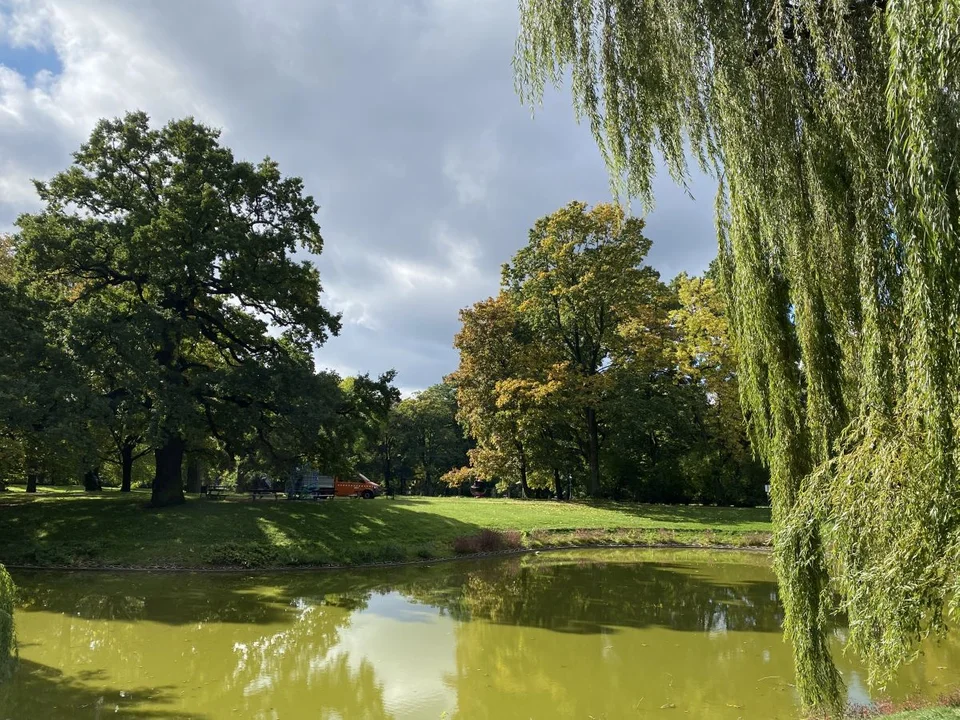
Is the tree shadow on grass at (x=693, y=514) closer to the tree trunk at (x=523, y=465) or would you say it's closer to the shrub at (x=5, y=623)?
the tree trunk at (x=523, y=465)

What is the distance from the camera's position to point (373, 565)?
16.0 m

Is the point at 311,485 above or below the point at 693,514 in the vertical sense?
above

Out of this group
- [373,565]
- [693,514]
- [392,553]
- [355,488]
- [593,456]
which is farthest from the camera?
[355,488]

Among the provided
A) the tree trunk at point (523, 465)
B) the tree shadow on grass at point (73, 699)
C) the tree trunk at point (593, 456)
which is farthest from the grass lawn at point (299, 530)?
the tree shadow on grass at point (73, 699)

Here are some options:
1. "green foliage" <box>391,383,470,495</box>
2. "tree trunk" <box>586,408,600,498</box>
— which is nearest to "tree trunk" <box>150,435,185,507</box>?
"tree trunk" <box>586,408,600,498</box>

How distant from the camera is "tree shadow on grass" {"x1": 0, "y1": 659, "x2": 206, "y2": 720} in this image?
234 inches

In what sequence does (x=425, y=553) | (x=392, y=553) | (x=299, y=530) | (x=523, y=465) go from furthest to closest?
(x=523, y=465) → (x=299, y=530) → (x=425, y=553) → (x=392, y=553)

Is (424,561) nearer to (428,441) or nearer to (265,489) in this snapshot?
(265,489)

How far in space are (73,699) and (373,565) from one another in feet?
32.7

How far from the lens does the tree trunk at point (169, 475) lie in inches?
770

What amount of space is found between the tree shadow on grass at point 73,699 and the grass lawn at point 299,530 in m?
8.11

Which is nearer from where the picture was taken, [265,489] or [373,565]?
[373,565]

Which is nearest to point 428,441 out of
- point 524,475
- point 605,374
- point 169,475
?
point 524,475

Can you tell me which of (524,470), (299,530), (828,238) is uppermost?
(828,238)
